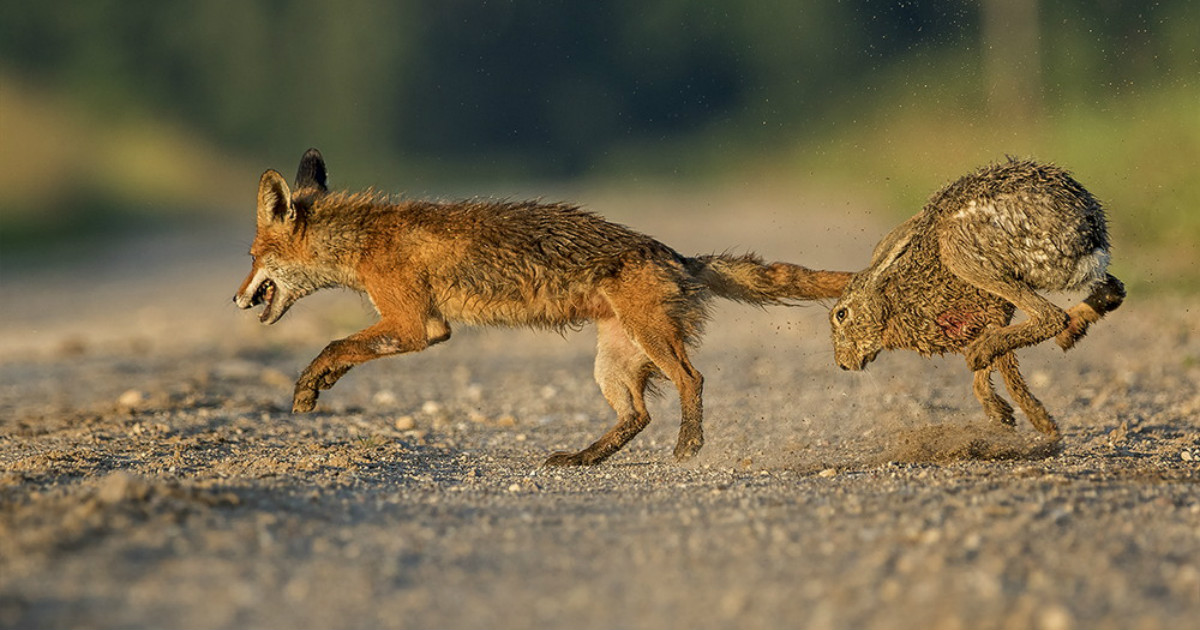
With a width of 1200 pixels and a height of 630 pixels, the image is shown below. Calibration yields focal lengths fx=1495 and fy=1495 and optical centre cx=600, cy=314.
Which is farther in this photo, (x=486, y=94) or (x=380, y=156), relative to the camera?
(x=486, y=94)

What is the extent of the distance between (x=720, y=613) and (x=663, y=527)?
1143mm

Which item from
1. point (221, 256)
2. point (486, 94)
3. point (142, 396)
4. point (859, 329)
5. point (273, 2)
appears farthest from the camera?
point (486, 94)

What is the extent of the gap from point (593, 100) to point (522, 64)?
4.20 metres

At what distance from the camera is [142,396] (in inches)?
407

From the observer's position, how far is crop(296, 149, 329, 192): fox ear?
908cm

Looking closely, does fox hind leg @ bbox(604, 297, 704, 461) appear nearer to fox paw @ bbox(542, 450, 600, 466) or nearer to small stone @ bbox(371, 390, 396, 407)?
fox paw @ bbox(542, 450, 600, 466)

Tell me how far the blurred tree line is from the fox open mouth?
2580cm

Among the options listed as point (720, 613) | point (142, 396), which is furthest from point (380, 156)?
point (720, 613)

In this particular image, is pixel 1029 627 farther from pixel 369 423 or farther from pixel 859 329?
pixel 369 423

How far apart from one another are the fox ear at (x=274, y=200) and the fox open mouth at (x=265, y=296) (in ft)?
1.24

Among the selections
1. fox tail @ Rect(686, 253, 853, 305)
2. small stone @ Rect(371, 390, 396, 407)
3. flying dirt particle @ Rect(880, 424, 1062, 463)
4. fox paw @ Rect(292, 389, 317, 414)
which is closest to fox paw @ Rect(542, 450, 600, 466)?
fox tail @ Rect(686, 253, 853, 305)

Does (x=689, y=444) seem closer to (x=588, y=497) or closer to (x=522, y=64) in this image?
(x=588, y=497)

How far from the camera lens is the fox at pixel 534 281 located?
8008 millimetres

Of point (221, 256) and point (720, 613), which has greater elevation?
point (221, 256)
